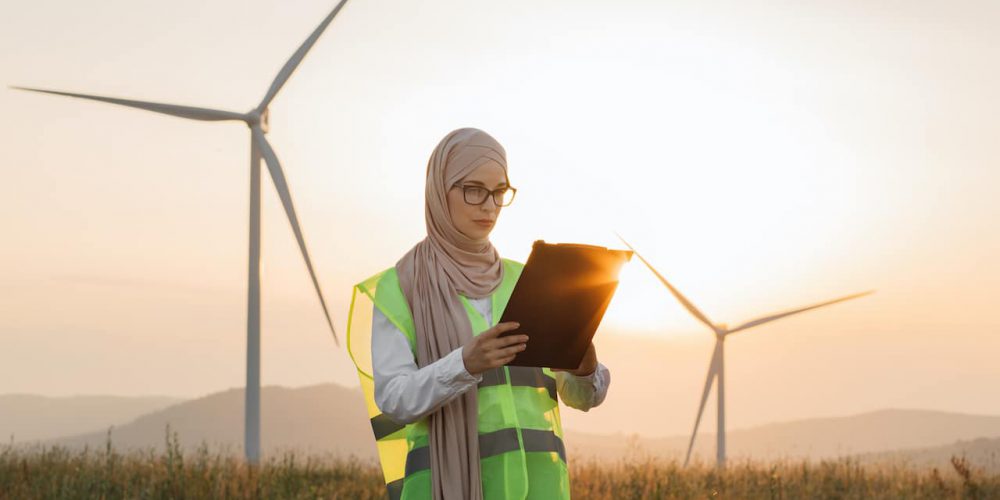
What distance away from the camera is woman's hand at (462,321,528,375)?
11.9 feet

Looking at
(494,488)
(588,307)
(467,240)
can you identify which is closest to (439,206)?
(467,240)

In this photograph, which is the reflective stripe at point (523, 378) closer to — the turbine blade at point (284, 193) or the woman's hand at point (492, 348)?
the woman's hand at point (492, 348)

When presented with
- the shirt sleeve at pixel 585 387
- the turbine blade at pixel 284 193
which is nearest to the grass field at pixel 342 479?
the turbine blade at pixel 284 193

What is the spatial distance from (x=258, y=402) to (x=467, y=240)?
13692 mm

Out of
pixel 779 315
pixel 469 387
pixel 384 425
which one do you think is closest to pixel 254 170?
pixel 779 315

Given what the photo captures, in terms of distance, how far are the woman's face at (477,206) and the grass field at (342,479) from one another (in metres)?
6.13

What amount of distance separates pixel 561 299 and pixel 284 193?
42.3 feet

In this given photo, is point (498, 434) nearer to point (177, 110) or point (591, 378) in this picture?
point (591, 378)

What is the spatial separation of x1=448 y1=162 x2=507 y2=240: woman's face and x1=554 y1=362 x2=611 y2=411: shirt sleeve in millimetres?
671

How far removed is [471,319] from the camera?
4168 mm

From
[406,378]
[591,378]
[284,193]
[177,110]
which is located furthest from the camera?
[177,110]

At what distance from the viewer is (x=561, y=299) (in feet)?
12.3

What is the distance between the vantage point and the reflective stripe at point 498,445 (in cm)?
409

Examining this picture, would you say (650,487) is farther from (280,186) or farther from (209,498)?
(280,186)
